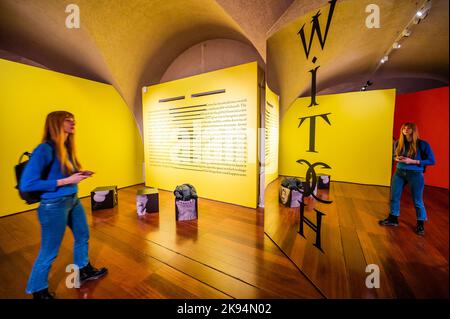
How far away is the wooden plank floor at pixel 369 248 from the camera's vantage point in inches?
Answer: 54.6

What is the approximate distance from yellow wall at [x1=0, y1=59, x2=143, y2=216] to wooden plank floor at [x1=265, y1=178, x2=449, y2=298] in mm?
4077

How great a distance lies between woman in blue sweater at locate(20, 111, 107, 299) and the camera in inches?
51.7

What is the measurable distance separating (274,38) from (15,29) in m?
4.84

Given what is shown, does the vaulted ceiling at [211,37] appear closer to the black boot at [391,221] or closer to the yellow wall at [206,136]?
the yellow wall at [206,136]

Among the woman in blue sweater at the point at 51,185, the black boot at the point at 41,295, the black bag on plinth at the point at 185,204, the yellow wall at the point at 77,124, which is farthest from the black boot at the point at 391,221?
the yellow wall at the point at 77,124

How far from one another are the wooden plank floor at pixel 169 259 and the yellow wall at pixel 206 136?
0.84 meters

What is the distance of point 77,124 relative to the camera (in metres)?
4.13

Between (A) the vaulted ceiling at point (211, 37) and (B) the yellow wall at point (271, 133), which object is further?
(B) the yellow wall at point (271, 133)

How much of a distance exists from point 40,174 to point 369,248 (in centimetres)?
320

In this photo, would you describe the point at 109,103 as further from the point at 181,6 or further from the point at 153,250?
the point at 153,250

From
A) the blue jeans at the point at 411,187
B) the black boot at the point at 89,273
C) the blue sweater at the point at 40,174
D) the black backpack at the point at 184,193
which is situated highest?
the blue sweater at the point at 40,174

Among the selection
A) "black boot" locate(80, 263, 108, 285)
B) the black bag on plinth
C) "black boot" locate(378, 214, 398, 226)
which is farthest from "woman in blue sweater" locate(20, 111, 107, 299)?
"black boot" locate(378, 214, 398, 226)

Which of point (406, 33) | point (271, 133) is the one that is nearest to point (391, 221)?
point (271, 133)
